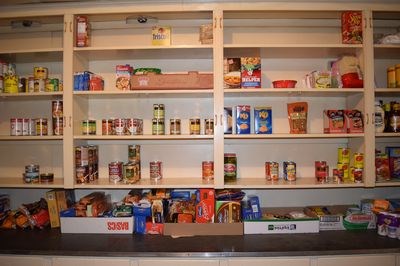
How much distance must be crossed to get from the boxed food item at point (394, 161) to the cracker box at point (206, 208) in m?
1.34

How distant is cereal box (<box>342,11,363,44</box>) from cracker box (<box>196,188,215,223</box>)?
1430 mm

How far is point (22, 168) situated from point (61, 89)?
2.70 feet

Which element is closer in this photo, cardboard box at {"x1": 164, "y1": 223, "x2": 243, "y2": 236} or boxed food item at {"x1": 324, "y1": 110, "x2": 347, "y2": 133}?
cardboard box at {"x1": 164, "y1": 223, "x2": 243, "y2": 236}

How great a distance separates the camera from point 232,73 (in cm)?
179

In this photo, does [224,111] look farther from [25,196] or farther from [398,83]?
[25,196]

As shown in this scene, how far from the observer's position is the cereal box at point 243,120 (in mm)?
1835

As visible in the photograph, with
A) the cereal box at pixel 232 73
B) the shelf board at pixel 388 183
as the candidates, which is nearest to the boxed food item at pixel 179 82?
the cereal box at pixel 232 73

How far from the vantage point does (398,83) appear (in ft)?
6.11

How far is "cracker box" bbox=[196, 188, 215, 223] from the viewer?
1771 mm

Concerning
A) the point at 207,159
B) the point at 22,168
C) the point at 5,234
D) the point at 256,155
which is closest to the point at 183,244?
the point at 207,159

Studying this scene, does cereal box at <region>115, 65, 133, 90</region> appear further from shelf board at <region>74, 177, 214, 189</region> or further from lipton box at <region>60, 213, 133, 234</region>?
lipton box at <region>60, 213, 133, 234</region>

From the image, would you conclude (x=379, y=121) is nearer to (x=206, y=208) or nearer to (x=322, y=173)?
(x=322, y=173)

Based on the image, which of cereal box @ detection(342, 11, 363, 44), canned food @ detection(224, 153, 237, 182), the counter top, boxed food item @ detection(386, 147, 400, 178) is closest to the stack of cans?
the counter top

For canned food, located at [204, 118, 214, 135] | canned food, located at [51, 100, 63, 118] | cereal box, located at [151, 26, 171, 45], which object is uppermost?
cereal box, located at [151, 26, 171, 45]
